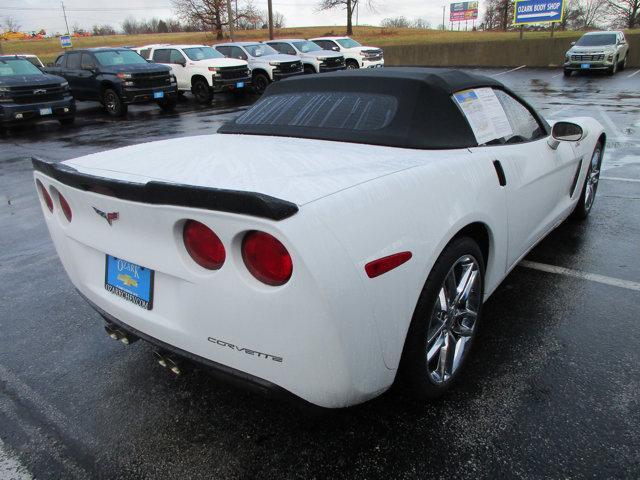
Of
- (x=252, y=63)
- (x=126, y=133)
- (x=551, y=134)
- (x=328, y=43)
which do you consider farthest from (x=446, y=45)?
(x=551, y=134)

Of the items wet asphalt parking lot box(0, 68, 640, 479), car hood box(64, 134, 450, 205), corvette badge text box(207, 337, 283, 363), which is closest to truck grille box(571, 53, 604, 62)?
wet asphalt parking lot box(0, 68, 640, 479)

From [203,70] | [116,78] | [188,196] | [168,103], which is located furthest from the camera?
[203,70]

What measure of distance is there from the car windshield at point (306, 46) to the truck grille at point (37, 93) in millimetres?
11052

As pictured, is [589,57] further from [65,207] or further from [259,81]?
[65,207]

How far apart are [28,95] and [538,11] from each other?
31.7 metres

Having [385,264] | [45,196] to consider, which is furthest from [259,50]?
[385,264]

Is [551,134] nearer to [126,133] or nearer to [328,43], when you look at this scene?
[126,133]

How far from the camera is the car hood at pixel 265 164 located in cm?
182

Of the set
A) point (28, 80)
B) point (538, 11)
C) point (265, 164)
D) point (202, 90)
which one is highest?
point (538, 11)

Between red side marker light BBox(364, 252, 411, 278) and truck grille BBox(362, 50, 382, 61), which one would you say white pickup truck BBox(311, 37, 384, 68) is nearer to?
truck grille BBox(362, 50, 382, 61)

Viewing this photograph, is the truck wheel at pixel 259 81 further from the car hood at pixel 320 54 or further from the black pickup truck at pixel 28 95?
the black pickup truck at pixel 28 95

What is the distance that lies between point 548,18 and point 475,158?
35909mm

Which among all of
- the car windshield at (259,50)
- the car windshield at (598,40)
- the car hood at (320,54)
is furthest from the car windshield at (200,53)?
the car windshield at (598,40)

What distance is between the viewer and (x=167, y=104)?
16.2 meters
